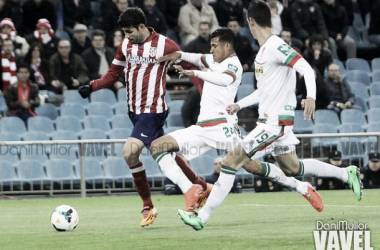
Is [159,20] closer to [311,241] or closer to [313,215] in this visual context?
[313,215]

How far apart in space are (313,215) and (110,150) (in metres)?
6.48

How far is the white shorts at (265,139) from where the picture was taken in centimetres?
1052

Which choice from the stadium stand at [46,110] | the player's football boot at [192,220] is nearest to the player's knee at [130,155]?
the player's football boot at [192,220]

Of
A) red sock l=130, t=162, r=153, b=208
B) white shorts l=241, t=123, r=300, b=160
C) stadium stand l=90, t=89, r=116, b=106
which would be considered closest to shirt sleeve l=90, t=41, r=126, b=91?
red sock l=130, t=162, r=153, b=208

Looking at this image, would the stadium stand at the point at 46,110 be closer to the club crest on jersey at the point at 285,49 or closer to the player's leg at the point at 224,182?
the player's leg at the point at 224,182

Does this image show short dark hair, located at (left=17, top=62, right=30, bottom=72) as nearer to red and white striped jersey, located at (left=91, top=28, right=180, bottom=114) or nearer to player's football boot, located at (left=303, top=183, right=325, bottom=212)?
red and white striped jersey, located at (left=91, top=28, right=180, bottom=114)

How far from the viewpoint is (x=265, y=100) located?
10.8 metres

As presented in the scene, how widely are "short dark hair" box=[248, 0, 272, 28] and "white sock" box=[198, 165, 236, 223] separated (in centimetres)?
159

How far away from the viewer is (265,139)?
417 inches

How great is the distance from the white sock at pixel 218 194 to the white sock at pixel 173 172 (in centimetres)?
79

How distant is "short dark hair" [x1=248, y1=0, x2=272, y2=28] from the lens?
10648 mm

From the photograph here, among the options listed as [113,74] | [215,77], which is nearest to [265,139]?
[215,77]

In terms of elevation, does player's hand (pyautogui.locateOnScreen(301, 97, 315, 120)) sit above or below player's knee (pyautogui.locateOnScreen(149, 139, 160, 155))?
above

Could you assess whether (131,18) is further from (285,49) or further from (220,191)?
(220,191)
